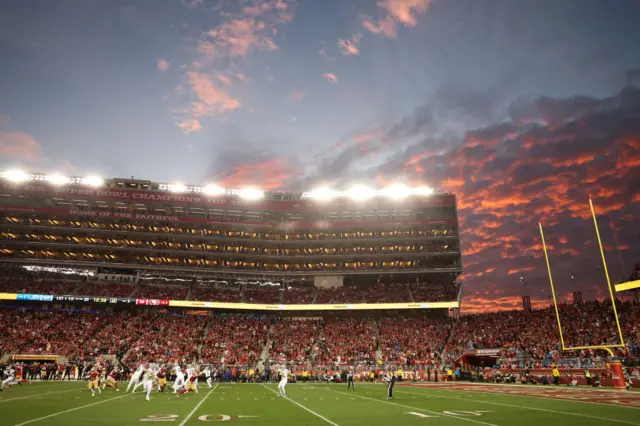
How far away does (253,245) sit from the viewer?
67.2 meters

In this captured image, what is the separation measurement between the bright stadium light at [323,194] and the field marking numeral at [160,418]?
181 ft

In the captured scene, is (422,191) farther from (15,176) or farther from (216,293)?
(15,176)

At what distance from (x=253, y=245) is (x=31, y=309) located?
30176 millimetres

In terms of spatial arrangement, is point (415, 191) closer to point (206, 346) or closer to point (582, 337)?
point (582, 337)

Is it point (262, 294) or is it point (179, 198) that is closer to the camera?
point (262, 294)

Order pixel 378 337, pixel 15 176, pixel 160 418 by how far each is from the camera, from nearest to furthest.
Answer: pixel 160 418
pixel 378 337
pixel 15 176

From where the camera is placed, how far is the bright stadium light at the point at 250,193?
67.1 m

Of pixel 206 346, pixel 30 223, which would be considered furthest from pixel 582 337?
pixel 30 223

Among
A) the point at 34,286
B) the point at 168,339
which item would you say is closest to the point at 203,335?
the point at 168,339

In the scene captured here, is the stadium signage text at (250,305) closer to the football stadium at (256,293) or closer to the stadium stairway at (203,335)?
the football stadium at (256,293)

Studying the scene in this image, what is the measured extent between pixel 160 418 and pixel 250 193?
54.7 metres

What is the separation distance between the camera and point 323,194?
69312 mm

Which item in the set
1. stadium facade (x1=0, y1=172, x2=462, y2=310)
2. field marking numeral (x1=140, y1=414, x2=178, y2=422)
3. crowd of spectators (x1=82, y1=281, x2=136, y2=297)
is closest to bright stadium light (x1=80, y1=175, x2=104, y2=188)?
stadium facade (x1=0, y1=172, x2=462, y2=310)

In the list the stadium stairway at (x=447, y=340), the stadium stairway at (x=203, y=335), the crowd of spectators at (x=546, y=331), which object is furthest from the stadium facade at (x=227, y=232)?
the stadium stairway at (x=203, y=335)
